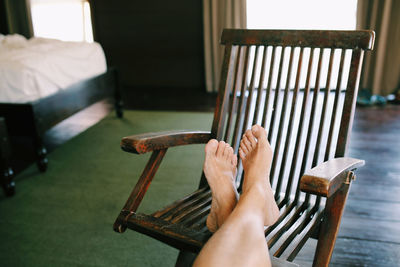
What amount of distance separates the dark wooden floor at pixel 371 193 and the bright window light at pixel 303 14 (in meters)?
1.01

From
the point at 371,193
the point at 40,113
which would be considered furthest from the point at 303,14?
the point at 40,113

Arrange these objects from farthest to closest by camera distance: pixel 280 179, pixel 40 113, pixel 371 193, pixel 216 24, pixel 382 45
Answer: pixel 216 24, pixel 382 45, pixel 40 113, pixel 371 193, pixel 280 179

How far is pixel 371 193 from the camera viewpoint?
2104mm

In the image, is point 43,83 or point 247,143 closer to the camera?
point 247,143

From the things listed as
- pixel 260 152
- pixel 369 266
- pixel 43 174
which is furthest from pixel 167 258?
pixel 43 174

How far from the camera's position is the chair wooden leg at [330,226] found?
3.13 feet

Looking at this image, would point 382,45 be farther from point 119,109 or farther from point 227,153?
point 227,153

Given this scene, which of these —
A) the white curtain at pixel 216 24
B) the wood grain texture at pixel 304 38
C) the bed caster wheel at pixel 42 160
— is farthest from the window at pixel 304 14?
the wood grain texture at pixel 304 38

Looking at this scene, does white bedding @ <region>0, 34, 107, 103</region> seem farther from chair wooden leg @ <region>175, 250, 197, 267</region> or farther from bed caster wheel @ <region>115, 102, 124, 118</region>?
chair wooden leg @ <region>175, 250, 197, 267</region>

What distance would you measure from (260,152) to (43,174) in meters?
1.75

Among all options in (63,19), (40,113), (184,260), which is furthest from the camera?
(63,19)

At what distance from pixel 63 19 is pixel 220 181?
428 centimetres

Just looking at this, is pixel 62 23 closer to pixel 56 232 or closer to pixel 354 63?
pixel 56 232

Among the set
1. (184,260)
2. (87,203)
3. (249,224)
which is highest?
(249,224)
